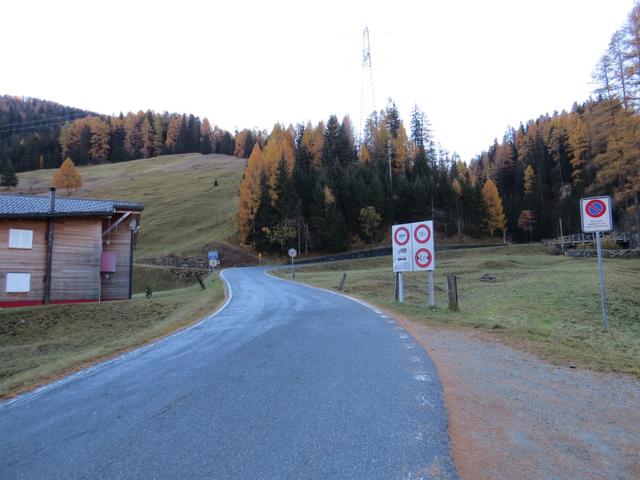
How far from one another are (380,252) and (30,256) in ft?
140

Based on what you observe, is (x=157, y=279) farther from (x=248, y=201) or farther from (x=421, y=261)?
(x=421, y=261)

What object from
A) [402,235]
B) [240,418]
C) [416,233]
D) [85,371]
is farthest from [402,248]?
[240,418]

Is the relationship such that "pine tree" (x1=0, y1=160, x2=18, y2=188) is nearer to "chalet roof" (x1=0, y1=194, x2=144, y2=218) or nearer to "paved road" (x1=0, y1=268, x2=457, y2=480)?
"chalet roof" (x1=0, y1=194, x2=144, y2=218)

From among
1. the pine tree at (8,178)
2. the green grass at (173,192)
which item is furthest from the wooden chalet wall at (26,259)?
the pine tree at (8,178)

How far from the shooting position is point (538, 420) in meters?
4.05

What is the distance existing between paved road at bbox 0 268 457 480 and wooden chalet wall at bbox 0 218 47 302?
827 inches

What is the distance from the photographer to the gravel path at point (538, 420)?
10.3 feet

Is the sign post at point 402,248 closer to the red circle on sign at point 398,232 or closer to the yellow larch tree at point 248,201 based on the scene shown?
the red circle on sign at point 398,232

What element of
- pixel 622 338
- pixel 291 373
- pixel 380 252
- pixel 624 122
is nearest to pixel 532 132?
pixel 380 252

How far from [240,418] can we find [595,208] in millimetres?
10344

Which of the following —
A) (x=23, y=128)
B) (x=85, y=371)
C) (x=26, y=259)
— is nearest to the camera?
(x=85, y=371)

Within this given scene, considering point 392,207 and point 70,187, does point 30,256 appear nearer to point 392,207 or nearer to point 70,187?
point 392,207

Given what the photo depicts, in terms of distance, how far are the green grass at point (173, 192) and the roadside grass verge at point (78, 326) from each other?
38.3m

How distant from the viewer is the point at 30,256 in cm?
2373
